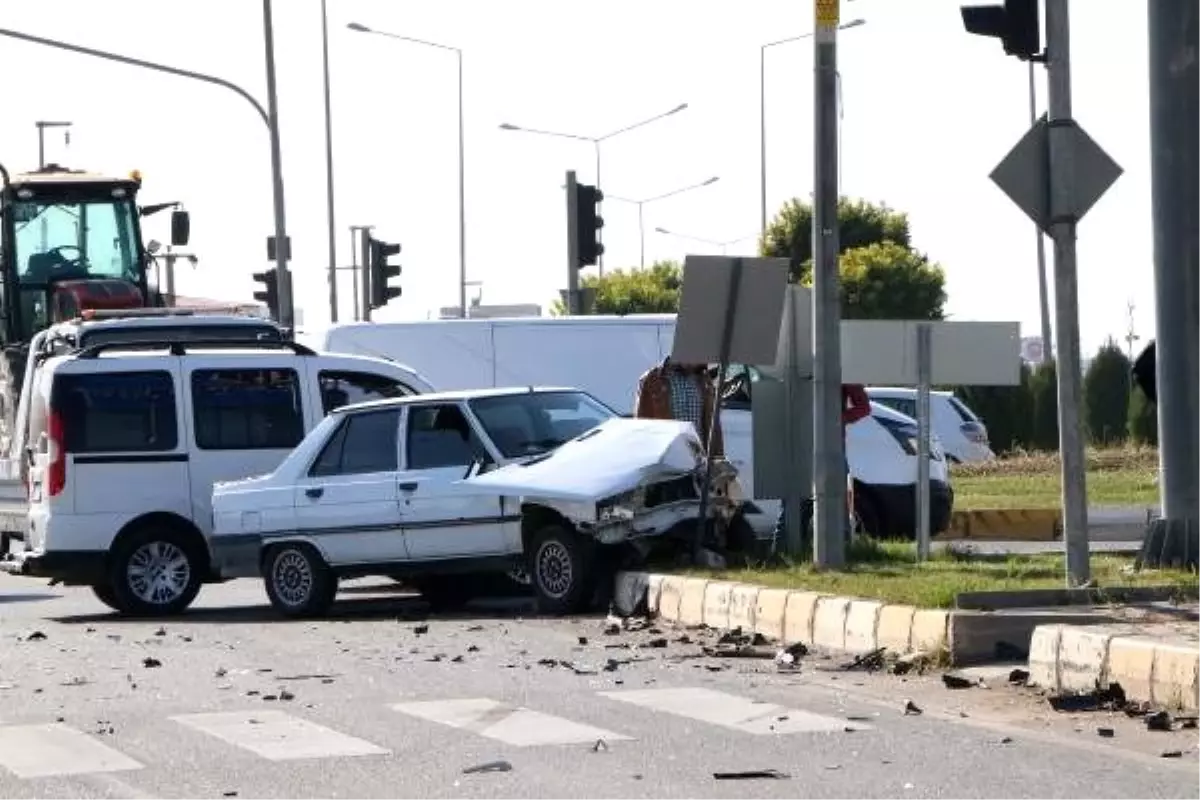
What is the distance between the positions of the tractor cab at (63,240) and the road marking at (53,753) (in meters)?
19.7

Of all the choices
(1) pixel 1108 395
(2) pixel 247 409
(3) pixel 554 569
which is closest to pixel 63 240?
(2) pixel 247 409

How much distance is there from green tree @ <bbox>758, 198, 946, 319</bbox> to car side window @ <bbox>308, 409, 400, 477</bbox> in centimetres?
4795

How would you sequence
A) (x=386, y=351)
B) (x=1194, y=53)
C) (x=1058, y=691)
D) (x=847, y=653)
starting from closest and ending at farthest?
(x=1058, y=691) < (x=847, y=653) < (x=1194, y=53) < (x=386, y=351)

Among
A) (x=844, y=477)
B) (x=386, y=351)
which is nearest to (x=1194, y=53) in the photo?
(x=844, y=477)

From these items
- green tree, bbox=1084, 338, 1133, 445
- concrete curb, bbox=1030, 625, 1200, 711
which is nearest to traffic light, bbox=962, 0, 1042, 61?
concrete curb, bbox=1030, 625, 1200, 711

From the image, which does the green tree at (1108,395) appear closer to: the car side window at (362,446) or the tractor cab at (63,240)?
the tractor cab at (63,240)

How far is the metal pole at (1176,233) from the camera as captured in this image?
16359mm

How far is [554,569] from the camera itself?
17.6 meters

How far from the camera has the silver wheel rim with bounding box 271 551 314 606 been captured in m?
18.7

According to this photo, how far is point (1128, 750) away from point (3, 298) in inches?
909

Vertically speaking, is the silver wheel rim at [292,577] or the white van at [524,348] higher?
the white van at [524,348]

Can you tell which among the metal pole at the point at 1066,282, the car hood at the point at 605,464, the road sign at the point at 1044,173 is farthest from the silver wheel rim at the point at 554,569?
the road sign at the point at 1044,173

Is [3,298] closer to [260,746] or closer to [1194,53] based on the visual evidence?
[1194,53]

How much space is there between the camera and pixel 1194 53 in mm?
16328
